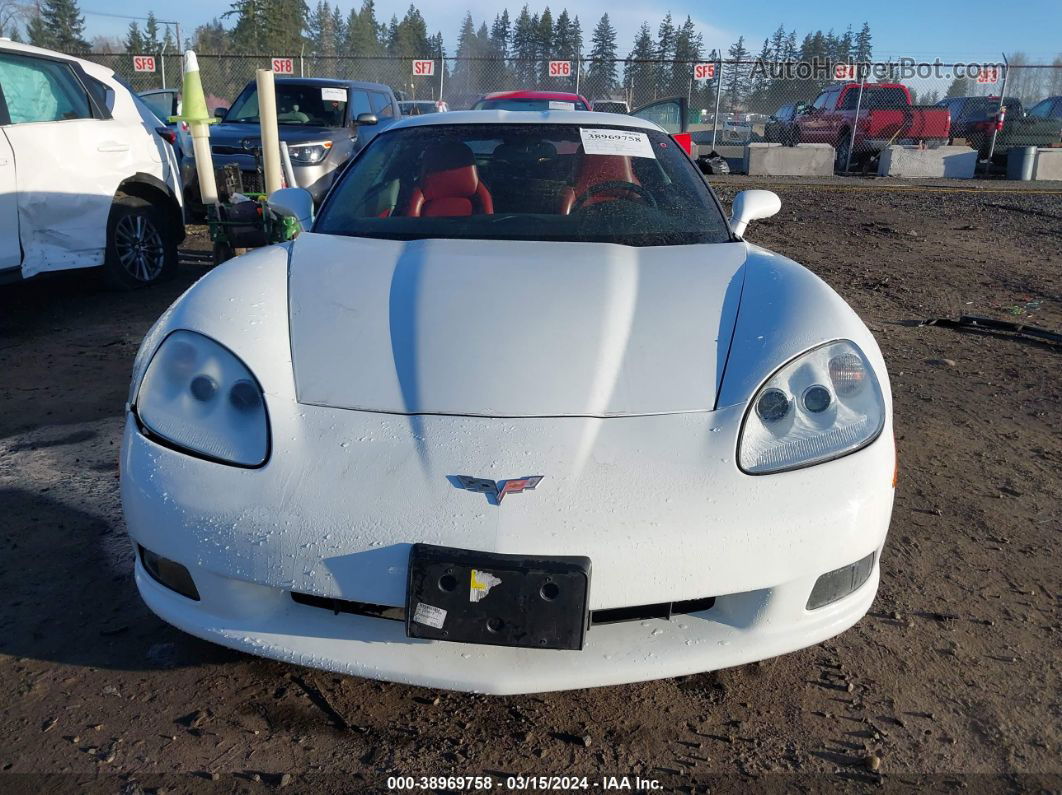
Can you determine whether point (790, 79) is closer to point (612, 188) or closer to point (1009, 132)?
point (1009, 132)

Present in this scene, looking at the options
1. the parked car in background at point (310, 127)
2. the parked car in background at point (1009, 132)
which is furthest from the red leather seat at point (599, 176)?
the parked car in background at point (1009, 132)

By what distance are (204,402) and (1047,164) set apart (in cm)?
1870

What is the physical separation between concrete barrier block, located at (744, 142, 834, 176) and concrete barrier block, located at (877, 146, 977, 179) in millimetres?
1162

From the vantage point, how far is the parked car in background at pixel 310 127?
325 inches

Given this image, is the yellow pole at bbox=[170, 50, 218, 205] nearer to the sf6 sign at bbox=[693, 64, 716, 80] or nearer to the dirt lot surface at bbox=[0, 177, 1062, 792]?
the dirt lot surface at bbox=[0, 177, 1062, 792]

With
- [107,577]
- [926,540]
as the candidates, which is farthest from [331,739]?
[926,540]

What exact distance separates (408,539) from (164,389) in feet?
2.65

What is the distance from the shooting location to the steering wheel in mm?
3141

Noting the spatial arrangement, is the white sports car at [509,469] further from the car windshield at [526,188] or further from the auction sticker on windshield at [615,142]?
the auction sticker on windshield at [615,142]

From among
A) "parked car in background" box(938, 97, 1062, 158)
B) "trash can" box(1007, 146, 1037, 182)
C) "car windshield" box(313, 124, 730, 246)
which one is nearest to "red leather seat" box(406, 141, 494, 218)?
"car windshield" box(313, 124, 730, 246)

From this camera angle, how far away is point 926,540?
291cm

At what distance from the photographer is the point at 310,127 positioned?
9.23m

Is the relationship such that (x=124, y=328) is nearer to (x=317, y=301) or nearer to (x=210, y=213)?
(x=210, y=213)

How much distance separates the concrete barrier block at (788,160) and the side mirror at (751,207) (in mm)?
14348
